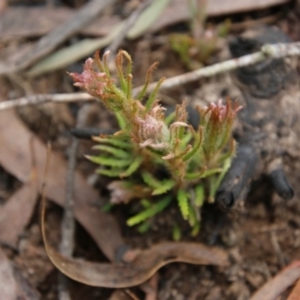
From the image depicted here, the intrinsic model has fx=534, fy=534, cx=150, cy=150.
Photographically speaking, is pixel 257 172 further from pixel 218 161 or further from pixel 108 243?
pixel 108 243

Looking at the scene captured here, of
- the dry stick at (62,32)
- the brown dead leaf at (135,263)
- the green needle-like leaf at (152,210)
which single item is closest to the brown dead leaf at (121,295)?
the brown dead leaf at (135,263)

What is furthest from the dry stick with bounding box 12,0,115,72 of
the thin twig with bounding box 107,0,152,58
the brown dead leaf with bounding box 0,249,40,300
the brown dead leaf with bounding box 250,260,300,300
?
the brown dead leaf with bounding box 250,260,300,300

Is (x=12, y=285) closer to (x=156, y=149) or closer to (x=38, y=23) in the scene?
(x=156, y=149)

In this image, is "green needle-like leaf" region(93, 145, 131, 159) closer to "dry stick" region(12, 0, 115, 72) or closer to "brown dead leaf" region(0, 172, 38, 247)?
"brown dead leaf" region(0, 172, 38, 247)

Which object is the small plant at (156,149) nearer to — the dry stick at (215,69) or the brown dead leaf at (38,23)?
the dry stick at (215,69)

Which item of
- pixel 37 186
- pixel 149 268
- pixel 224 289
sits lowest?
pixel 224 289

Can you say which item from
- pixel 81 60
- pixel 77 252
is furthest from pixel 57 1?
pixel 77 252
